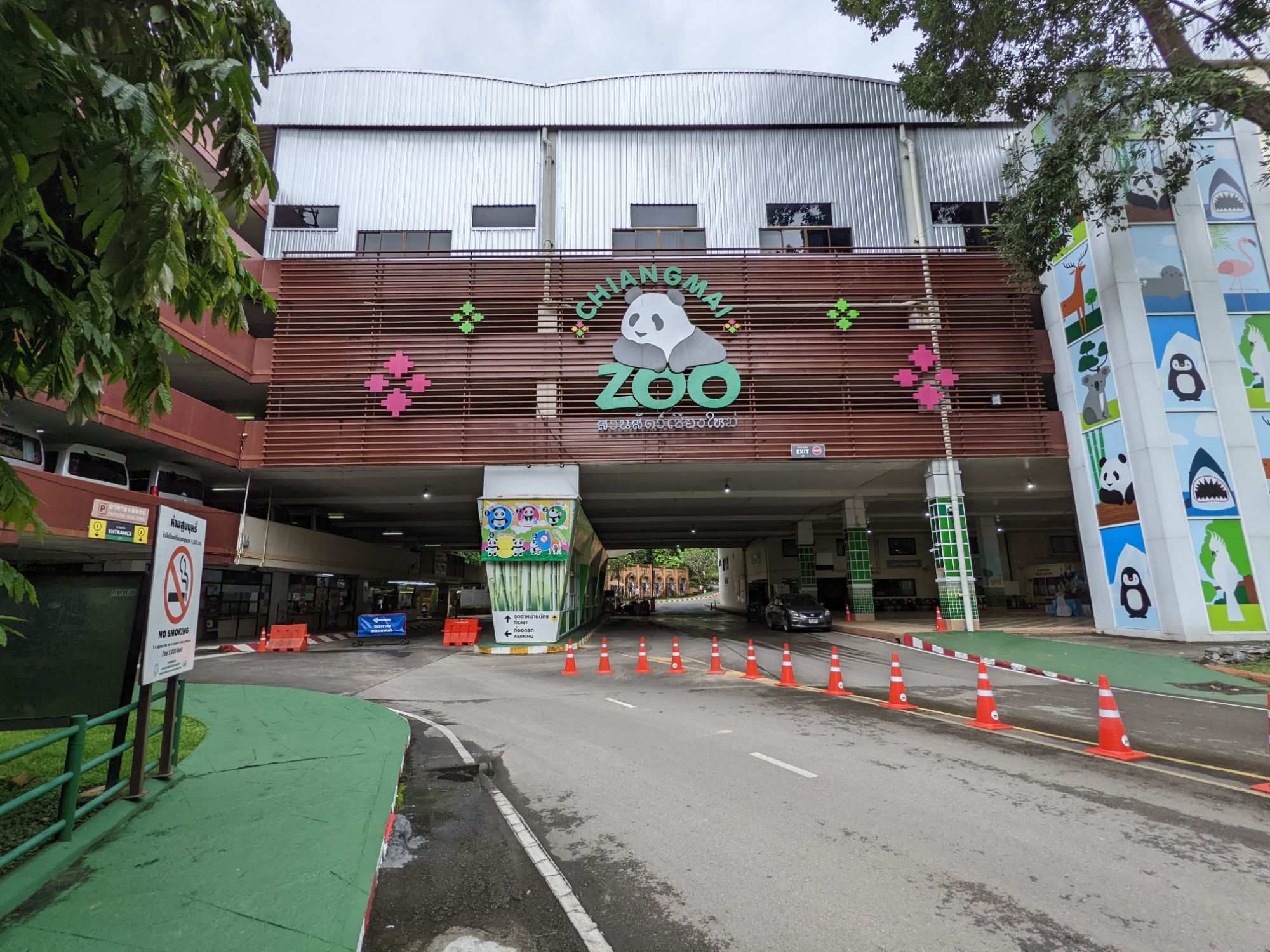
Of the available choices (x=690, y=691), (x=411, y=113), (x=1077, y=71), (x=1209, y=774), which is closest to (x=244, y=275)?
(x=1209, y=774)

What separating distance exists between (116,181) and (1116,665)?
18.5 metres

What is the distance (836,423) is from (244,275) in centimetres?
2101

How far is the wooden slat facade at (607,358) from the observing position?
2214 cm

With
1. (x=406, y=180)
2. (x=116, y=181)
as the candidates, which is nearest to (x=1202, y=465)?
(x=116, y=181)

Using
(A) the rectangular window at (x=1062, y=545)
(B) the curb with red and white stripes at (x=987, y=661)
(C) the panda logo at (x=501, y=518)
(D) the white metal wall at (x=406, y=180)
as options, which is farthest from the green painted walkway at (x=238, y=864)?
(A) the rectangular window at (x=1062, y=545)

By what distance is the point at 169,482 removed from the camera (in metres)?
20.8

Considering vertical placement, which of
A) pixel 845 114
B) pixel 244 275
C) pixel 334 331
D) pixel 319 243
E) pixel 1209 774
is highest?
pixel 845 114

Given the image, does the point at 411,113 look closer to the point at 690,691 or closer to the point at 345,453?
the point at 345,453

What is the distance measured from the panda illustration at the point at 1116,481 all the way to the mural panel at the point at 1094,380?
1242 millimetres

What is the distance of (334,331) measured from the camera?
75.7ft

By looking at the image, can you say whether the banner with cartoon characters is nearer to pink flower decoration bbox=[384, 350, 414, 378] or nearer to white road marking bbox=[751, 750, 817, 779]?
pink flower decoration bbox=[384, 350, 414, 378]

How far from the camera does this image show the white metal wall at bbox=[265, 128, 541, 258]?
25.6m

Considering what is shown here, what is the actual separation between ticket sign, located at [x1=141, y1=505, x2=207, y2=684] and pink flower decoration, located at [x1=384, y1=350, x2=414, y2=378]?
54.9 ft

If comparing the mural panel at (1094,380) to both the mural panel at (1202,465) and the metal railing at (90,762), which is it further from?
the metal railing at (90,762)
